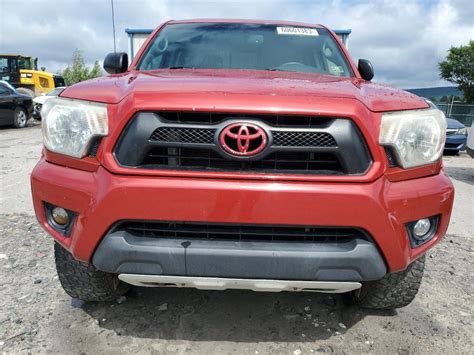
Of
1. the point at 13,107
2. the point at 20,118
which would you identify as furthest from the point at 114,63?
the point at 20,118

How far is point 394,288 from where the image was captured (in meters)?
2.33

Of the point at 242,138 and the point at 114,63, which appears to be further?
the point at 114,63

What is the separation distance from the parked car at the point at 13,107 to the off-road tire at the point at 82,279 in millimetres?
13302

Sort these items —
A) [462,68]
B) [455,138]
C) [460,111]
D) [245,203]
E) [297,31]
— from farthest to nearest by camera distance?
[462,68] → [460,111] → [455,138] → [297,31] → [245,203]

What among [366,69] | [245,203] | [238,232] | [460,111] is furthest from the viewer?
[460,111]

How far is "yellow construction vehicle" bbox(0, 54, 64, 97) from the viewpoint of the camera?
68.6 feet

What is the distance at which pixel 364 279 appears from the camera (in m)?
1.86

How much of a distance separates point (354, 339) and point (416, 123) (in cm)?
126

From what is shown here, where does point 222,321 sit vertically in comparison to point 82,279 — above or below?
below

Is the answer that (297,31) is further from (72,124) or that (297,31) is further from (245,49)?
(72,124)

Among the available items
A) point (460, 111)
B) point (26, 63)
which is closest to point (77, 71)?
point (26, 63)

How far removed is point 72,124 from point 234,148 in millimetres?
777

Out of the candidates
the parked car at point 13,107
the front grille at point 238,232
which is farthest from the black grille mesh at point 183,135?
the parked car at point 13,107

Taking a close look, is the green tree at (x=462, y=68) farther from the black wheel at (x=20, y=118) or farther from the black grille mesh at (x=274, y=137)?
the black grille mesh at (x=274, y=137)
